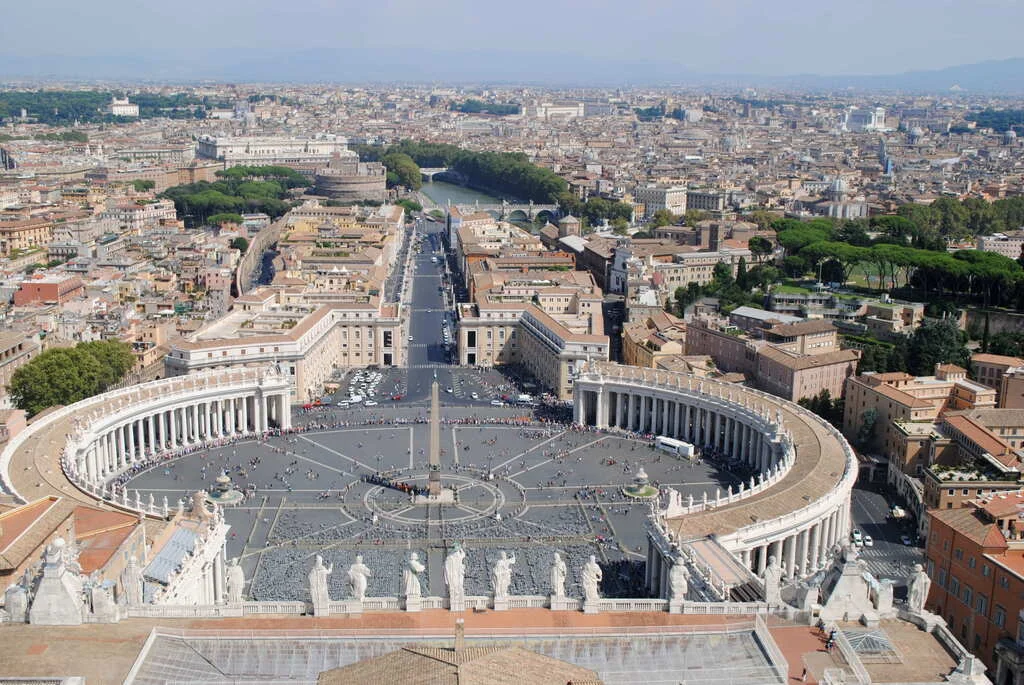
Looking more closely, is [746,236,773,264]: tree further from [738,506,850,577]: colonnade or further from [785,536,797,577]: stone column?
[785,536,797,577]: stone column

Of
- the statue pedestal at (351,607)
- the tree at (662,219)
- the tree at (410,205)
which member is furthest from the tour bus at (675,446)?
the tree at (410,205)

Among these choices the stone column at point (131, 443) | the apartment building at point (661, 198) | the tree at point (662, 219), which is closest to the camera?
the stone column at point (131, 443)

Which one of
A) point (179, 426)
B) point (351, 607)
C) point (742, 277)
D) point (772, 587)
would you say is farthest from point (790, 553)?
point (742, 277)

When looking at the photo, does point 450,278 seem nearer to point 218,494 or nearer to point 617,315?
point 617,315

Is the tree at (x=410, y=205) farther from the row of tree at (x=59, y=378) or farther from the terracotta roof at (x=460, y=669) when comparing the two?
the terracotta roof at (x=460, y=669)

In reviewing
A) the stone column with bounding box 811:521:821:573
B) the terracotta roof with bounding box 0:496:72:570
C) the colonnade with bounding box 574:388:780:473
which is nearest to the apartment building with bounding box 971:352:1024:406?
the colonnade with bounding box 574:388:780:473

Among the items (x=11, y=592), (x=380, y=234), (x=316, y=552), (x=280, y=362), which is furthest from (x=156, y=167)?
(x=11, y=592)

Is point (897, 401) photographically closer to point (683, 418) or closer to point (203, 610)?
point (683, 418)
